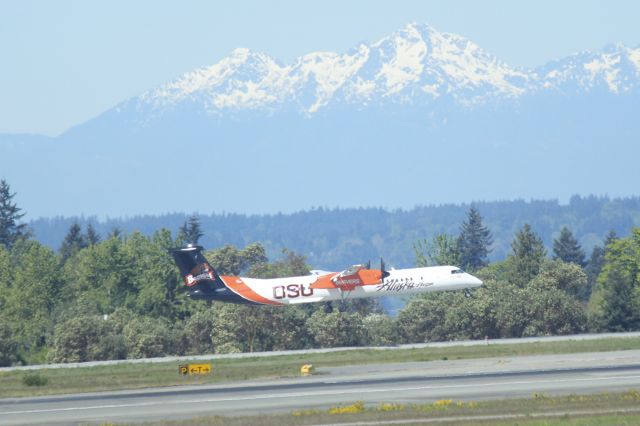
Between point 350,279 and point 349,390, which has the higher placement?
point 350,279

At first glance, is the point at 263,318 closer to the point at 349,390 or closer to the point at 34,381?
the point at 34,381

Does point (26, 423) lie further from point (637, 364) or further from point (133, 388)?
point (637, 364)

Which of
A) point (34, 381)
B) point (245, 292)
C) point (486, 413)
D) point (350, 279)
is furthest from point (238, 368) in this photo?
point (486, 413)

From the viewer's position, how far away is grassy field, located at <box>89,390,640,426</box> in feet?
157

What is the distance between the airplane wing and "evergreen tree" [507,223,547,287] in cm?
2938

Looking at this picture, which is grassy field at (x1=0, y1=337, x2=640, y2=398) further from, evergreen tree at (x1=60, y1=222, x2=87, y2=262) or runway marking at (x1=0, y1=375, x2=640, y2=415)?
evergreen tree at (x1=60, y1=222, x2=87, y2=262)

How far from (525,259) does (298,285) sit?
127 ft

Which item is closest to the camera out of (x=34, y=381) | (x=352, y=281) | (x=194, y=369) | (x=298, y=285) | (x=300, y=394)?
(x=300, y=394)

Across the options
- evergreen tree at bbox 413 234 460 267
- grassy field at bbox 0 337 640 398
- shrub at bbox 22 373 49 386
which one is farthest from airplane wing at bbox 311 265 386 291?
evergreen tree at bbox 413 234 460 267

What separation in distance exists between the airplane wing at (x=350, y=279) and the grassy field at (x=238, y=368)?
8.91 metres

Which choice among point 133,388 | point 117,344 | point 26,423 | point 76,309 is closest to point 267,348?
point 117,344

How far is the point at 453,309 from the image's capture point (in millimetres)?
98875

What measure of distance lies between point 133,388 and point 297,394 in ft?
37.5

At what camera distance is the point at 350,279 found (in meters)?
91.3
